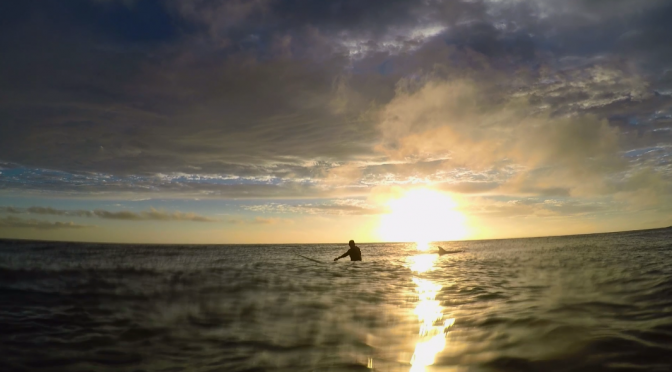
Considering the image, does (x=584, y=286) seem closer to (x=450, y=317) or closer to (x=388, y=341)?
(x=450, y=317)

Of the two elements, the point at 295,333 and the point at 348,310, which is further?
the point at 348,310

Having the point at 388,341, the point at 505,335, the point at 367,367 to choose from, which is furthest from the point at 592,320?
the point at 367,367

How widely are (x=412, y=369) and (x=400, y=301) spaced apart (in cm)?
584

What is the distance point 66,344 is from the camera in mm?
6641

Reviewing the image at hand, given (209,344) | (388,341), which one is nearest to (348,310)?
(388,341)

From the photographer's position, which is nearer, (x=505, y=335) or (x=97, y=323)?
(x=505, y=335)

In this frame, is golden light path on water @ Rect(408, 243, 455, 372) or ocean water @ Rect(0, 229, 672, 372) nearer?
ocean water @ Rect(0, 229, 672, 372)

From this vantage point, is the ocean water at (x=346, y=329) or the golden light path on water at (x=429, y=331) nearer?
the ocean water at (x=346, y=329)

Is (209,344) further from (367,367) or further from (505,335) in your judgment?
(505,335)

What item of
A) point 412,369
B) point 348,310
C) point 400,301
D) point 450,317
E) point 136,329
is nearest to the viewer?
point 412,369

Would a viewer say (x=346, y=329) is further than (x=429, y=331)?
Yes

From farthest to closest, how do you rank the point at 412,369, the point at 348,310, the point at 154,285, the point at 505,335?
the point at 154,285 → the point at 348,310 → the point at 505,335 → the point at 412,369

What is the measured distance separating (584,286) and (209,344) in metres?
11.0

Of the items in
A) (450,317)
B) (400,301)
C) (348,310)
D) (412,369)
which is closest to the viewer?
(412,369)
